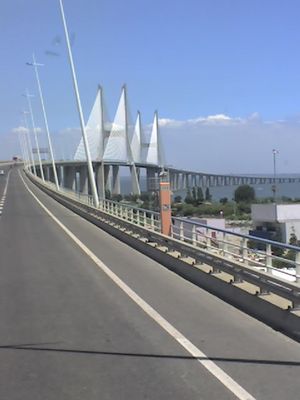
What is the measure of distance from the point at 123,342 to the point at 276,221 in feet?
298

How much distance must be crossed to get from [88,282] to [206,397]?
23.7 feet

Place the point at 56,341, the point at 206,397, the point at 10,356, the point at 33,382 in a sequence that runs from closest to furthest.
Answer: the point at 206,397 < the point at 33,382 < the point at 10,356 < the point at 56,341

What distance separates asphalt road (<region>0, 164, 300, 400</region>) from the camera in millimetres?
6133

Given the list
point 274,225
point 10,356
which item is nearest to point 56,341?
point 10,356

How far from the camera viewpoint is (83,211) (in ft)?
115

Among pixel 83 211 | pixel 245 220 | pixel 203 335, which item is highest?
pixel 203 335

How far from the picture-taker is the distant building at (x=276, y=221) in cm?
9500

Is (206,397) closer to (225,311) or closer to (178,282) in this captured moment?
(225,311)

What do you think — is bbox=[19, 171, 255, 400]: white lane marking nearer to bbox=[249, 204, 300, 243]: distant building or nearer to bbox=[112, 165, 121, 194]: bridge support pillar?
bbox=[249, 204, 300, 243]: distant building

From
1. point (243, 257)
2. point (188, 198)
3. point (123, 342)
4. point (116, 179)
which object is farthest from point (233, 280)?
point (188, 198)

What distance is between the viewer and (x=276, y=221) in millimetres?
96625

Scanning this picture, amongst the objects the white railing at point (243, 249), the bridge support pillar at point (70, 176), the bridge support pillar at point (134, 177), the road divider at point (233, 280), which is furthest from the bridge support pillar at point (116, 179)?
the road divider at point (233, 280)

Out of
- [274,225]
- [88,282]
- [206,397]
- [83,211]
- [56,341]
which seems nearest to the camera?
[206,397]

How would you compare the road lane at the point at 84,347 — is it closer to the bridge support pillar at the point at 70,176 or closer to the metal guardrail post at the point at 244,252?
the metal guardrail post at the point at 244,252
